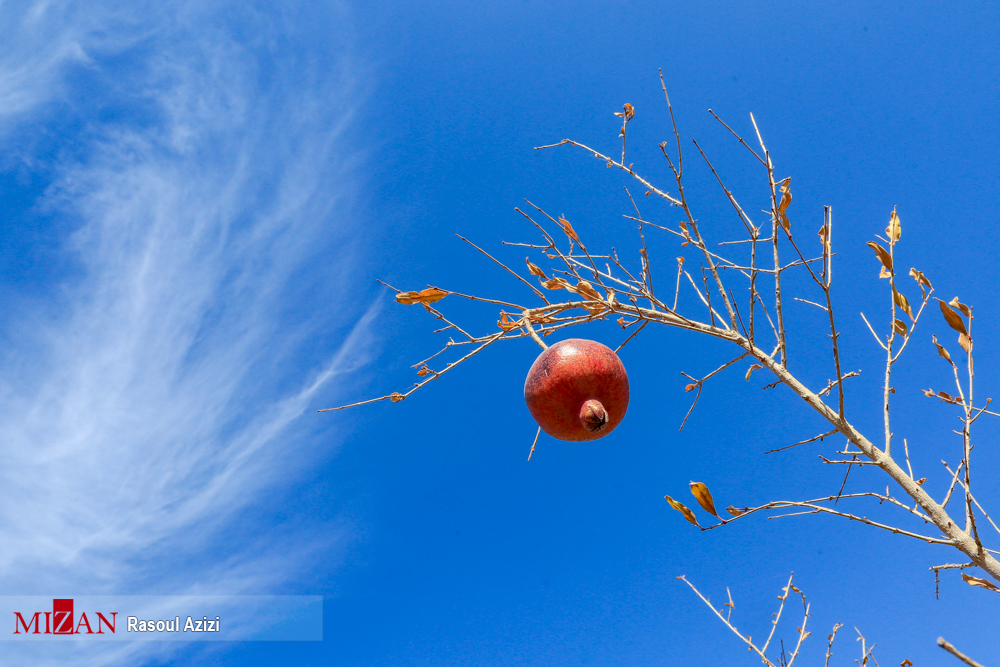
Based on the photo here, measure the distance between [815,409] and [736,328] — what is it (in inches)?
22.8

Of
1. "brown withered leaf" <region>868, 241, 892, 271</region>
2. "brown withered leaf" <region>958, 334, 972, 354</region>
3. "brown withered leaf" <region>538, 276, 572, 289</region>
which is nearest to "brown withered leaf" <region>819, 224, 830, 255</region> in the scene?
"brown withered leaf" <region>868, 241, 892, 271</region>

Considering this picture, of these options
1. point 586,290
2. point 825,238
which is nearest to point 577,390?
point 586,290

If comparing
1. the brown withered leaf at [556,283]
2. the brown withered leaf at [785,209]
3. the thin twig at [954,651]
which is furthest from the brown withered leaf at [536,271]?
the thin twig at [954,651]

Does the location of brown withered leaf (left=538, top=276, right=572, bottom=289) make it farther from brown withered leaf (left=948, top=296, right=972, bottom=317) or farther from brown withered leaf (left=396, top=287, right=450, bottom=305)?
brown withered leaf (left=948, top=296, right=972, bottom=317)

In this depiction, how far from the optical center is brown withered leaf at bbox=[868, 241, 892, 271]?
214cm

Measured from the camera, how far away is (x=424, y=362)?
243cm

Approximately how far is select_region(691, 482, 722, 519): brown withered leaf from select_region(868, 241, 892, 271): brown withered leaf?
1158mm

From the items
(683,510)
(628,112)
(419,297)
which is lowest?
(683,510)

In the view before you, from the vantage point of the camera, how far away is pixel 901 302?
95.7 inches

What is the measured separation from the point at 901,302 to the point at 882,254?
0.45 meters

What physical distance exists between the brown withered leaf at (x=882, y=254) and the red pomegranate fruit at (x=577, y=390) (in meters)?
1.11

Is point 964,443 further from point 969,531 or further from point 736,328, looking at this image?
point 736,328

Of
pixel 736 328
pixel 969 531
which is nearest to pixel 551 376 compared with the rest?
pixel 736 328

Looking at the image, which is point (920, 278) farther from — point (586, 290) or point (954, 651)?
point (954, 651)
